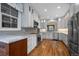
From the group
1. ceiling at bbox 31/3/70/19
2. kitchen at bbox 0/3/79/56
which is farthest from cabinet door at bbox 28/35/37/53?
ceiling at bbox 31/3/70/19

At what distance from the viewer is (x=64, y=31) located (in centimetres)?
225

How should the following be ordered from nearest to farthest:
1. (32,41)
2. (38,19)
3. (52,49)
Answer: (52,49) < (38,19) < (32,41)

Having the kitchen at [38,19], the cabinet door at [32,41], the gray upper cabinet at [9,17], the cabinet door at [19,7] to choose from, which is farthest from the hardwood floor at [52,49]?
the cabinet door at [19,7]

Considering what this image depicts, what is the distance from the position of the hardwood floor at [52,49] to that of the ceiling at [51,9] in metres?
0.51

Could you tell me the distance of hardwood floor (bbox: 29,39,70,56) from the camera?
2080mm

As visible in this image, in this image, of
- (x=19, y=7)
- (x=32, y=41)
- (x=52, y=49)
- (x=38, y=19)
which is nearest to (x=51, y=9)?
(x=38, y=19)

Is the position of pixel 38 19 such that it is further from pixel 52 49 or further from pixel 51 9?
pixel 52 49

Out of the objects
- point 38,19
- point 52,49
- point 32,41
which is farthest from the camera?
point 32,41

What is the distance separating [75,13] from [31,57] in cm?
111

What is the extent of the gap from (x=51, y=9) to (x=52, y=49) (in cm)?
75

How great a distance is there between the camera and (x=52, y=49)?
→ 2162mm

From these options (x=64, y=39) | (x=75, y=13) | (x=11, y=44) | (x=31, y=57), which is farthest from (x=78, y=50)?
(x=11, y=44)

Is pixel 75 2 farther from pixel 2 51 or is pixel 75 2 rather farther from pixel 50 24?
pixel 2 51

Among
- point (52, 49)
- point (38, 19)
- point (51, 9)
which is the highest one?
point (51, 9)
